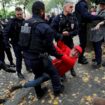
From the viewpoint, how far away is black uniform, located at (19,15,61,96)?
244 inches

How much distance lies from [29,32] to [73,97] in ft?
5.71

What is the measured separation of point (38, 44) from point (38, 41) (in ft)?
0.25

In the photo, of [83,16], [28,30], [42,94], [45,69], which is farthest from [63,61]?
[83,16]

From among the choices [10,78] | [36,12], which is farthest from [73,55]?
[10,78]

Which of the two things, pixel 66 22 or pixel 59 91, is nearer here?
pixel 59 91

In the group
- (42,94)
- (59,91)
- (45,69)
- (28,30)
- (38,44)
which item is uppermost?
(28,30)

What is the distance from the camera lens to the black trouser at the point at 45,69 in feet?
21.4

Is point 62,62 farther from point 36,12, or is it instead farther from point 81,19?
point 81,19

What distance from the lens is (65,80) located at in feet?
25.6

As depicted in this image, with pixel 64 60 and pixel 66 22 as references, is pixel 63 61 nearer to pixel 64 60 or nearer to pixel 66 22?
pixel 64 60

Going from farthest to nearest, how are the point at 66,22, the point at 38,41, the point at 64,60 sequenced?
1. the point at 66,22
2. the point at 64,60
3. the point at 38,41

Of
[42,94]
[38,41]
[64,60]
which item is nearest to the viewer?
[38,41]

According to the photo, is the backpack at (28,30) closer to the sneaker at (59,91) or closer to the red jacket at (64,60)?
the red jacket at (64,60)

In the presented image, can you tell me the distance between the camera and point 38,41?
627 centimetres
